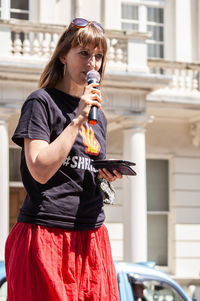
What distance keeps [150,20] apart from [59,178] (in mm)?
15714

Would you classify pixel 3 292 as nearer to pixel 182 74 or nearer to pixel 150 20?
pixel 182 74

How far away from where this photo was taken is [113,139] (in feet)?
57.1

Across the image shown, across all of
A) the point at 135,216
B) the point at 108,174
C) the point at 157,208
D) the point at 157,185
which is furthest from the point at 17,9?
the point at 108,174

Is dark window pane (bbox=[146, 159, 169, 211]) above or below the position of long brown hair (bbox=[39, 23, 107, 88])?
below

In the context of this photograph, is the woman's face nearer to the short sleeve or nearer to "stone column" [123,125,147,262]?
the short sleeve

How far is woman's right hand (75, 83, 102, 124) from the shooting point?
9.53 feet

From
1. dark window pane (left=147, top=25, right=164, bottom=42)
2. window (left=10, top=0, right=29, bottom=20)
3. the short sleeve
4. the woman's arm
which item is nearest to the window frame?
dark window pane (left=147, top=25, right=164, bottom=42)

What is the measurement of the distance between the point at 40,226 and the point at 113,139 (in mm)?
14381

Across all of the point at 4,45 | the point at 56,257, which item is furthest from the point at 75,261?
the point at 4,45

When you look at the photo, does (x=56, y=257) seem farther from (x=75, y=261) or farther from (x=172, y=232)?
(x=172, y=232)

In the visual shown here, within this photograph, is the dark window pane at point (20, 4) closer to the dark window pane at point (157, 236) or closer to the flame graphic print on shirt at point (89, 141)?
the dark window pane at point (157, 236)

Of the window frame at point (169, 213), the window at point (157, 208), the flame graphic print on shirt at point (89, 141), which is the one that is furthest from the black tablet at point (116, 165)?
the window at point (157, 208)

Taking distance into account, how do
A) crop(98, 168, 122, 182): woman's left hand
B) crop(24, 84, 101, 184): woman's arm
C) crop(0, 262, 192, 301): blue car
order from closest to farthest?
crop(24, 84, 101, 184): woman's arm < crop(98, 168, 122, 182): woman's left hand < crop(0, 262, 192, 301): blue car

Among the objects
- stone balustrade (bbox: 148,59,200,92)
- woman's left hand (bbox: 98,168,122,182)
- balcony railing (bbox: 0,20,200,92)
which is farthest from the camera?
stone balustrade (bbox: 148,59,200,92)
